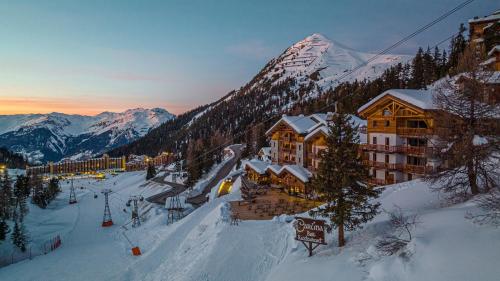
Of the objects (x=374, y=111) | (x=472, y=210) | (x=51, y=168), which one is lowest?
(x=51, y=168)

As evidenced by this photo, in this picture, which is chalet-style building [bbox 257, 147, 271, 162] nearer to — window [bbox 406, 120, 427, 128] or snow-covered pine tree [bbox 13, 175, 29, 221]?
window [bbox 406, 120, 427, 128]

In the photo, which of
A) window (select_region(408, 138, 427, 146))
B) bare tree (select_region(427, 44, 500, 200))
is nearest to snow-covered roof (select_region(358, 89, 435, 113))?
window (select_region(408, 138, 427, 146))

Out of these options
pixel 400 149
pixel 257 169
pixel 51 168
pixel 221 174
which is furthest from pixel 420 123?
pixel 51 168

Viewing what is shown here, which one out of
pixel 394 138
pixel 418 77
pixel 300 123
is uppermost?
→ pixel 418 77

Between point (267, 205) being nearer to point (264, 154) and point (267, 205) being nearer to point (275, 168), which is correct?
point (275, 168)

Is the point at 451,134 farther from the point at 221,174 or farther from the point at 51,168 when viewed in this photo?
the point at 51,168

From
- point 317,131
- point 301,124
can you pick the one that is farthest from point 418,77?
point 317,131

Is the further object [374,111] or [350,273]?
[374,111]
